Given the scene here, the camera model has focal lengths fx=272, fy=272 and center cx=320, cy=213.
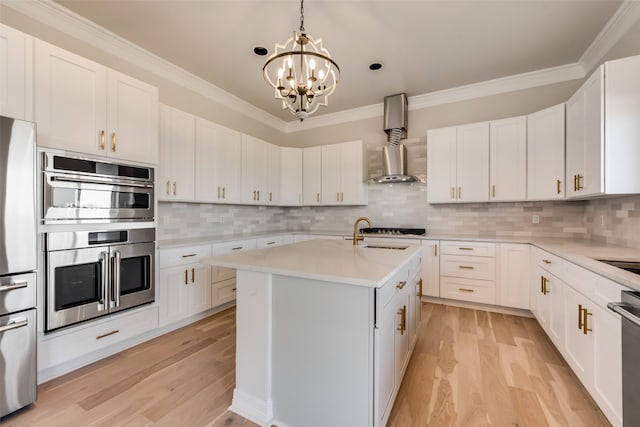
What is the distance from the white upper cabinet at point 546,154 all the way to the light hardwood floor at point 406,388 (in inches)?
60.7

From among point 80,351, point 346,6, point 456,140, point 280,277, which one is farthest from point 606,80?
point 80,351

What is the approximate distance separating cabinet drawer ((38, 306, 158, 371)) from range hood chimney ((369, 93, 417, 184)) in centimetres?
323

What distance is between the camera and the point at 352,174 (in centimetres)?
434

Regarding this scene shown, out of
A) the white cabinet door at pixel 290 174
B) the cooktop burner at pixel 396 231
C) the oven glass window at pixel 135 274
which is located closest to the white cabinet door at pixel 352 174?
the cooktop burner at pixel 396 231

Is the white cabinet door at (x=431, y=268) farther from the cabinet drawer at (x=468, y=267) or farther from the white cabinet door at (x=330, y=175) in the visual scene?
the white cabinet door at (x=330, y=175)

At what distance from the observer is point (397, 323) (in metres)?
1.65

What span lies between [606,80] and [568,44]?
126 cm

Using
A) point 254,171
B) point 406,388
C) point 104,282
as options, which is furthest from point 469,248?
point 104,282

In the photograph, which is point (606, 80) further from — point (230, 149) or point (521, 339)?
point (230, 149)

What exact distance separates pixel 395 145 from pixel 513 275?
224 cm

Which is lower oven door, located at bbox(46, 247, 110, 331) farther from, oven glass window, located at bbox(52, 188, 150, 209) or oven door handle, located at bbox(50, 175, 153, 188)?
oven door handle, located at bbox(50, 175, 153, 188)

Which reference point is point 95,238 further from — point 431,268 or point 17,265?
point 431,268

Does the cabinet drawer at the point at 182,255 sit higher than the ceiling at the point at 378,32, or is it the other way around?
the ceiling at the point at 378,32

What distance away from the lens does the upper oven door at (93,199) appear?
193cm
